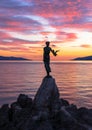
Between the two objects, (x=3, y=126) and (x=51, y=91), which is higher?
(x=51, y=91)

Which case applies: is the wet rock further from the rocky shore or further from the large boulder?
the large boulder

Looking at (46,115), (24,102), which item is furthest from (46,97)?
(24,102)

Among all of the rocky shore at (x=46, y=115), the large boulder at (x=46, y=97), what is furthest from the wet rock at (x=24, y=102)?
the large boulder at (x=46, y=97)

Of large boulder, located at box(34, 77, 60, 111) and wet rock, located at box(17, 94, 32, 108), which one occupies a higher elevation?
large boulder, located at box(34, 77, 60, 111)

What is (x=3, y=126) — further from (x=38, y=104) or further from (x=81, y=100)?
(x=81, y=100)

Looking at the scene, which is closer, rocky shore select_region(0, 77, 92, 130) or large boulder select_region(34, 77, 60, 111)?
rocky shore select_region(0, 77, 92, 130)

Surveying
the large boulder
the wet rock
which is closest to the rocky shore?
the large boulder

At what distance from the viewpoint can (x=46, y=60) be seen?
29.5m

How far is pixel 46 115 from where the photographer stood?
26875mm

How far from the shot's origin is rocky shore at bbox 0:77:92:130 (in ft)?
86.0

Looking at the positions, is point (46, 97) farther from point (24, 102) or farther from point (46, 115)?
point (24, 102)

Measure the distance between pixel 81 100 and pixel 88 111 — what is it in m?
32.6

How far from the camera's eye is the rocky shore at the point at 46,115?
26219 millimetres

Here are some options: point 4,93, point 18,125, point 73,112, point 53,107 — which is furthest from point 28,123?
point 4,93
